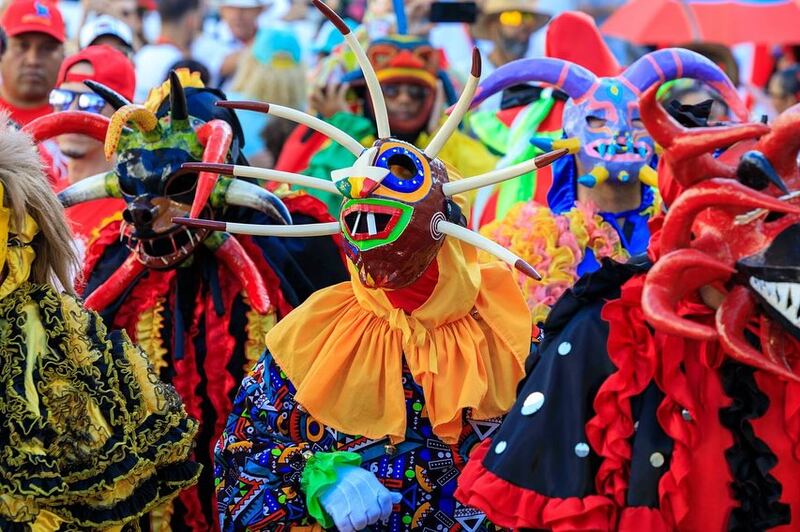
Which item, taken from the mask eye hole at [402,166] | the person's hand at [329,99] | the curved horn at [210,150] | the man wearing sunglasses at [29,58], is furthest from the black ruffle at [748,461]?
the person's hand at [329,99]

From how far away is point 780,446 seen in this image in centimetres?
Answer: 333

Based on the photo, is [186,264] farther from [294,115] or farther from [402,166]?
[402,166]

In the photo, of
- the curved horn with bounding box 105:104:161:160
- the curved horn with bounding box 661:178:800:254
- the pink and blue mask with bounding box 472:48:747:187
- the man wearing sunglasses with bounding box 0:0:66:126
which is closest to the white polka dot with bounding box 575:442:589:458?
the curved horn with bounding box 661:178:800:254

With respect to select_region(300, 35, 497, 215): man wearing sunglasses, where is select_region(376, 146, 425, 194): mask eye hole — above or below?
above

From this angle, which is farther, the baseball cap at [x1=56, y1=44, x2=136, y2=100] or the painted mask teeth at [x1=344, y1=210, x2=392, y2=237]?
the baseball cap at [x1=56, y1=44, x2=136, y2=100]

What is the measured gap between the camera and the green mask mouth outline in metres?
4.13

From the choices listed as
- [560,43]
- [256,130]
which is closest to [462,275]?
[560,43]

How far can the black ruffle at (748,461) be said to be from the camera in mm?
3277

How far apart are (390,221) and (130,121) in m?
1.37

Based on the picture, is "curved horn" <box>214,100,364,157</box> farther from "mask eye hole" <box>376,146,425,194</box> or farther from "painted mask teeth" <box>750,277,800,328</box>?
"painted mask teeth" <box>750,277,800,328</box>

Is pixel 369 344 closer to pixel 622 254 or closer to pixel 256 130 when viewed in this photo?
pixel 622 254

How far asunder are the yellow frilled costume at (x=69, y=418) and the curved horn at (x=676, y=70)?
2535 mm

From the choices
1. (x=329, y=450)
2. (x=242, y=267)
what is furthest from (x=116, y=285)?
(x=329, y=450)

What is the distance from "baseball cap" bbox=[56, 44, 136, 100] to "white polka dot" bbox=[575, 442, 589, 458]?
13.5ft
